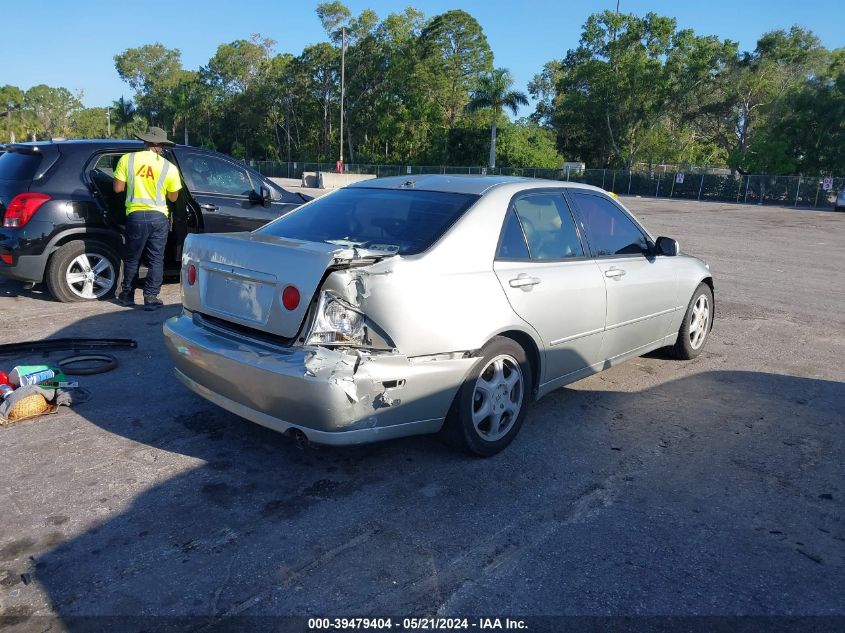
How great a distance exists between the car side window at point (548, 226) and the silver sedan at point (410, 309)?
1 cm

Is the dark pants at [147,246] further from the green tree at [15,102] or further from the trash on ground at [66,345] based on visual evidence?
the green tree at [15,102]

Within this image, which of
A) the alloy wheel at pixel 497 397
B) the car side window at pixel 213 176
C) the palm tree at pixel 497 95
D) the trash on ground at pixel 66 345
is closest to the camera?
the alloy wheel at pixel 497 397

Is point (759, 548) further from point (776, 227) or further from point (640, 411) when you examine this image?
point (776, 227)

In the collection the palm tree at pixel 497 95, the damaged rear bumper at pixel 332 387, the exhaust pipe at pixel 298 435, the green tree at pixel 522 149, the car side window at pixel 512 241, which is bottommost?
the exhaust pipe at pixel 298 435

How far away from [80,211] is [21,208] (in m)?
0.53

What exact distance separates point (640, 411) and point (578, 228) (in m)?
1.38

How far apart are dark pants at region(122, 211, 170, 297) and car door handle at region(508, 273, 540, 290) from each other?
175 inches

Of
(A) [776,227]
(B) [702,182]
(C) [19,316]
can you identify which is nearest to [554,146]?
(B) [702,182]

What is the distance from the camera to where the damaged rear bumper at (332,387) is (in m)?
3.19

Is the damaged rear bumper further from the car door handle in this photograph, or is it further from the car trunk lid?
the car door handle

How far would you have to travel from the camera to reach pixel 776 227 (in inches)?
952

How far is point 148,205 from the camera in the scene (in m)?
6.75

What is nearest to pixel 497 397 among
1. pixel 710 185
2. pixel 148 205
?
pixel 148 205

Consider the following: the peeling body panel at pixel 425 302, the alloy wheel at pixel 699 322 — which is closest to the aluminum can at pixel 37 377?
the peeling body panel at pixel 425 302
